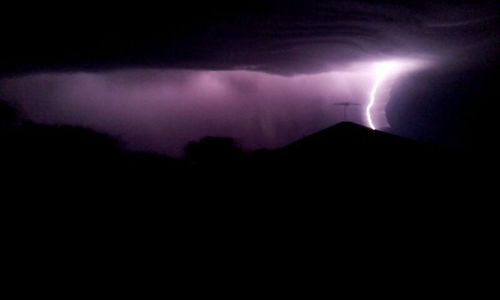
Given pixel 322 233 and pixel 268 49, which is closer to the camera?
pixel 322 233

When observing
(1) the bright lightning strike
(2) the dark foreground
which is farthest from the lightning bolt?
(2) the dark foreground

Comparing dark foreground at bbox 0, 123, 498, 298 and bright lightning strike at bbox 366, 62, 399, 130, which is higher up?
bright lightning strike at bbox 366, 62, 399, 130

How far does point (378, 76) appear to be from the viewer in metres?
12.5

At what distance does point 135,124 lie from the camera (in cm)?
1505

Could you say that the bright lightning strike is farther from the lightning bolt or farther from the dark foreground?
the dark foreground

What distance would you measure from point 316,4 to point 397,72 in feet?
31.0

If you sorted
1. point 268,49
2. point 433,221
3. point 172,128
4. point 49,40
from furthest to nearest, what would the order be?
point 172,128 → point 268,49 → point 49,40 → point 433,221

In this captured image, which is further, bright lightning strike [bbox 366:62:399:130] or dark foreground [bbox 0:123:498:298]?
bright lightning strike [bbox 366:62:399:130]

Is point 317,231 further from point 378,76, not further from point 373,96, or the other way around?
point 373,96

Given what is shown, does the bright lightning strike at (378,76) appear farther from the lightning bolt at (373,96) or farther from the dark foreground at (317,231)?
the dark foreground at (317,231)

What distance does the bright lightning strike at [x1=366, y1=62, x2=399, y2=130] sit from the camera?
439 inches

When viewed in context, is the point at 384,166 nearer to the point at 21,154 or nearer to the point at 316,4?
the point at 316,4

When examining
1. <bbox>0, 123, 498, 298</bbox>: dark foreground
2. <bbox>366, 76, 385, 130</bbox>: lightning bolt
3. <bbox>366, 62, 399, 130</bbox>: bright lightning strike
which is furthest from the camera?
<bbox>366, 76, 385, 130</bbox>: lightning bolt

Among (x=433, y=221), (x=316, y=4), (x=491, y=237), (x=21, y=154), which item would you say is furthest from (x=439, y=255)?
(x=21, y=154)
